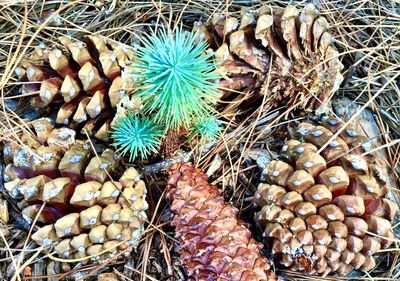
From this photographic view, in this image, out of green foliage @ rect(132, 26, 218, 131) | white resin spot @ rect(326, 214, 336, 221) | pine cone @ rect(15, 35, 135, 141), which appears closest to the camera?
green foliage @ rect(132, 26, 218, 131)

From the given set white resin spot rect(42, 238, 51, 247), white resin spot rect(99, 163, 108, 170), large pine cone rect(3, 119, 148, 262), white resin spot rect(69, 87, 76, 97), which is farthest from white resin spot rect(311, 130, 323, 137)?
white resin spot rect(42, 238, 51, 247)

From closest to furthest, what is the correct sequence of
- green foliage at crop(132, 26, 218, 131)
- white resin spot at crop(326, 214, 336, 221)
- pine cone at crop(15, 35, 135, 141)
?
green foliage at crop(132, 26, 218, 131) → white resin spot at crop(326, 214, 336, 221) → pine cone at crop(15, 35, 135, 141)

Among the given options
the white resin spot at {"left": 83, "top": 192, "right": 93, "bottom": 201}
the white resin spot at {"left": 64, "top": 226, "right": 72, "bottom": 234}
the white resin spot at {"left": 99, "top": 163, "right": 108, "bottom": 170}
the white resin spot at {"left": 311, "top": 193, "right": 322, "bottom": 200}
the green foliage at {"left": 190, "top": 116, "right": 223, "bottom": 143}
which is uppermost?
the green foliage at {"left": 190, "top": 116, "right": 223, "bottom": 143}

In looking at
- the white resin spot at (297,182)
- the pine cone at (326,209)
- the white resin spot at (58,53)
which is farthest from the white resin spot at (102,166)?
the white resin spot at (297,182)

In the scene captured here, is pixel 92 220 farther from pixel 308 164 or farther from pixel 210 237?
pixel 308 164

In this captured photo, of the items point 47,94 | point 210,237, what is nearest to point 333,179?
point 210,237

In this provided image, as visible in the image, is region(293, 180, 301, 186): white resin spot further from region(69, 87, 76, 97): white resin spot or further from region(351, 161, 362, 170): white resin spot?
region(69, 87, 76, 97): white resin spot

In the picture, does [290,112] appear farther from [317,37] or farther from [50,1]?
[50,1]
